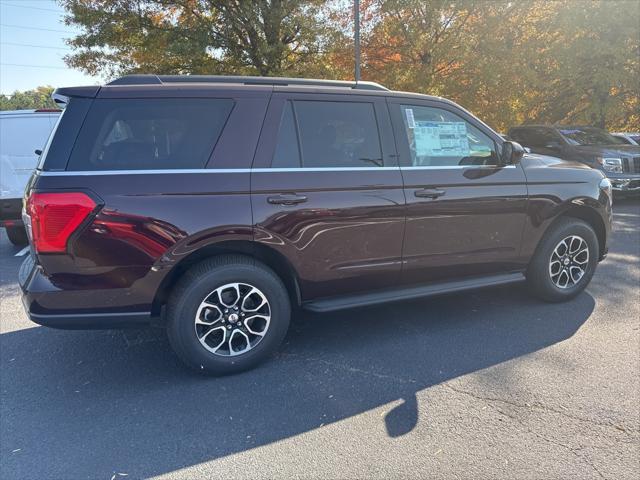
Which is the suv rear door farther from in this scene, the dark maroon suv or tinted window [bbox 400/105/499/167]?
tinted window [bbox 400/105/499/167]

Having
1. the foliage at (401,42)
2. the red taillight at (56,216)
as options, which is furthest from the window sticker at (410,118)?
the foliage at (401,42)

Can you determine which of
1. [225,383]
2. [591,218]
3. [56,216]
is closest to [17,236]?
[56,216]

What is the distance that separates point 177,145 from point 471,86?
42.4ft

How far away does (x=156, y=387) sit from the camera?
323cm

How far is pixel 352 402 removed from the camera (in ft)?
9.82

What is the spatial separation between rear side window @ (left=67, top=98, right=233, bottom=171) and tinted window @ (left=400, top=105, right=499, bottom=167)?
4.96ft

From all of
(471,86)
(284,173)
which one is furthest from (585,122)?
(284,173)

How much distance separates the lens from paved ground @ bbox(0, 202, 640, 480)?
97.0 inches

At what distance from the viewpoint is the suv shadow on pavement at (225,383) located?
2607mm

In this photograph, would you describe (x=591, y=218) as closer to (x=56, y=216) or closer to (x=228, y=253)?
(x=228, y=253)

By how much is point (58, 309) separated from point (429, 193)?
9.01ft

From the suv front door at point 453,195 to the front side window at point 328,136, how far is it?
253 mm

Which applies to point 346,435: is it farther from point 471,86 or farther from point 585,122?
point 585,122

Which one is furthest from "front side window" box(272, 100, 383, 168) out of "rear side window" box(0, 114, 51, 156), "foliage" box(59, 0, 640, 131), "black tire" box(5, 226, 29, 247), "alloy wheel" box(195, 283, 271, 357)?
"foliage" box(59, 0, 640, 131)
